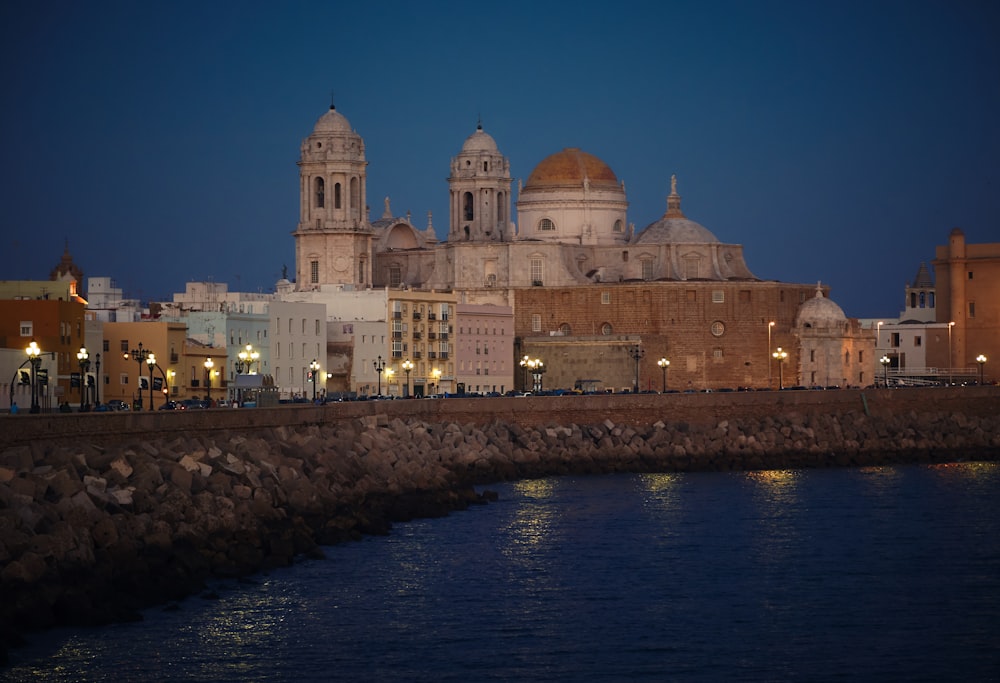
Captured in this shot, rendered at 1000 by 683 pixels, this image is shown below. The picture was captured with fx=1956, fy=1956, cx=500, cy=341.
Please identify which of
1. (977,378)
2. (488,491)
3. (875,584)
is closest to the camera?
(875,584)

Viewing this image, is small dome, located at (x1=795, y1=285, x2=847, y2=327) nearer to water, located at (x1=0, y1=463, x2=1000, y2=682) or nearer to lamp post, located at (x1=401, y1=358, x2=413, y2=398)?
lamp post, located at (x1=401, y1=358, x2=413, y2=398)

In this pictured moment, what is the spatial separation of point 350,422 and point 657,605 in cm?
2223

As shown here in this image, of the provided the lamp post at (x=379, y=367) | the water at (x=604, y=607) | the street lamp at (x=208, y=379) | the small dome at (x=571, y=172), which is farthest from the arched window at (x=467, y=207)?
the water at (x=604, y=607)

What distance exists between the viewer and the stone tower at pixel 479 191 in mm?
97125

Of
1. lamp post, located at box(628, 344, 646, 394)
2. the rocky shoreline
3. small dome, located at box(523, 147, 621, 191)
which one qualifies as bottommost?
the rocky shoreline

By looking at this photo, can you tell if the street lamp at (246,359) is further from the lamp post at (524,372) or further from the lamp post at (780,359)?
the lamp post at (780,359)

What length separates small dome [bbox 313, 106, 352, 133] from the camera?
89.2 metres

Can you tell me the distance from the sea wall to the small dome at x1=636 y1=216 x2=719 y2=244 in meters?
26.4

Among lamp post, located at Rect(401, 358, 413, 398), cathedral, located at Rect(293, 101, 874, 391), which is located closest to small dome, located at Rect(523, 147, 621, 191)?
cathedral, located at Rect(293, 101, 874, 391)

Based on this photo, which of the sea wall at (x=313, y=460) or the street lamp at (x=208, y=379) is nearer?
the sea wall at (x=313, y=460)

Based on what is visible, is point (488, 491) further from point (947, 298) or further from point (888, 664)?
point (947, 298)

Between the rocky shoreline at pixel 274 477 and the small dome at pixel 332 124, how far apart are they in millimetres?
27319

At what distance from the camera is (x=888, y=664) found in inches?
1233

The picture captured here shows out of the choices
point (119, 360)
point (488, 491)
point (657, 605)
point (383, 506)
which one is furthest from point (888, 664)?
point (119, 360)
